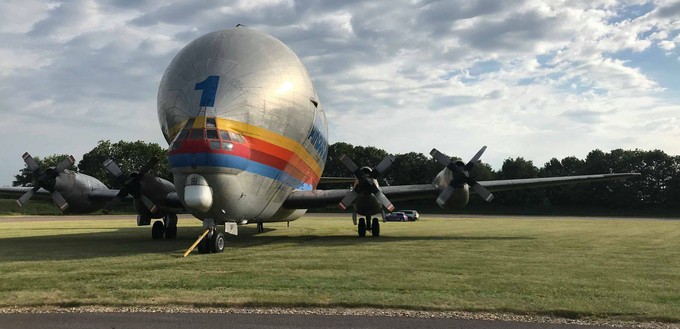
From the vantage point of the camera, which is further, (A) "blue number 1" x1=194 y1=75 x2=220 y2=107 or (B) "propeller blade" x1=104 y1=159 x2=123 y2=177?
(B) "propeller blade" x1=104 y1=159 x2=123 y2=177

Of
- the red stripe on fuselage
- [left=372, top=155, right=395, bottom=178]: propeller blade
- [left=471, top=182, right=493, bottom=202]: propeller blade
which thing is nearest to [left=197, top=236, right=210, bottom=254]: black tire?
the red stripe on fuselage

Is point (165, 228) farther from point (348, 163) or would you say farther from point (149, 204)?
point (348, 163)

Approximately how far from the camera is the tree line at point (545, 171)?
86.1 m

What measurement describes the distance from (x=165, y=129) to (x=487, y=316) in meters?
13.7

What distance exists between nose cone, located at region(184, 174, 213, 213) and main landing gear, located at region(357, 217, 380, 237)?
367 inches

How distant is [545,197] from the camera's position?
88.0m

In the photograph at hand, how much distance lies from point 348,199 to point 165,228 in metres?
8.46

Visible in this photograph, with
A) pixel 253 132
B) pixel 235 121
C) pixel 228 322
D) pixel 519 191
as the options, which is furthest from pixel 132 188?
pixel 519 191

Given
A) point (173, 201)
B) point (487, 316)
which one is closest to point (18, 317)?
point (487, 316)

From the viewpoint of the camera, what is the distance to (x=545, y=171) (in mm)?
104938

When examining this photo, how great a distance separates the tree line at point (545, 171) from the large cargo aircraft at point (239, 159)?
2162 inches

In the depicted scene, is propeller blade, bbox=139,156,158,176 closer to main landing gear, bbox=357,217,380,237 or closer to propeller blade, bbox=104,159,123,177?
propeller blade, bbox=104,159,123,177

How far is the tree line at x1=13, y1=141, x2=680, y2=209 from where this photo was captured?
86.1 m

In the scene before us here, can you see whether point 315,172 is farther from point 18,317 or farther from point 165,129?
point 18,317
